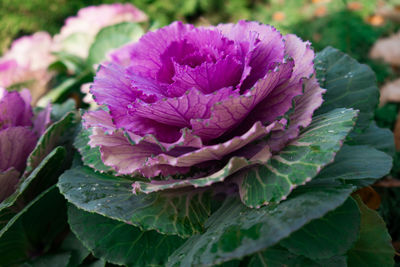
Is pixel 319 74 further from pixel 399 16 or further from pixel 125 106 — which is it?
pixel 399 16

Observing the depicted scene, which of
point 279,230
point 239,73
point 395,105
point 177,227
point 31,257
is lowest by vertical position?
point 31,257

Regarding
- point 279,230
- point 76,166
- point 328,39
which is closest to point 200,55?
point 279,230

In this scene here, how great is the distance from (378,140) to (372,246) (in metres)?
0.37

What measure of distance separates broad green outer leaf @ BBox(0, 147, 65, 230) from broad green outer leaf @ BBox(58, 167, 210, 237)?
82 millimetres

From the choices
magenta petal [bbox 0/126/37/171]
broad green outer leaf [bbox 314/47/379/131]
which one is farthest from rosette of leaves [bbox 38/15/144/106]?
broad green outer leaf [bbox 314/47/379/131]

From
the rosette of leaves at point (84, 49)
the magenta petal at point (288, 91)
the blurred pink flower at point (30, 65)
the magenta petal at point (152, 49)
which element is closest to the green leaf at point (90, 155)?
the magenta petal at point (152, 49)

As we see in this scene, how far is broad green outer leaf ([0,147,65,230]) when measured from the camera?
85 cm

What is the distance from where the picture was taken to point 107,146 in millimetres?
748

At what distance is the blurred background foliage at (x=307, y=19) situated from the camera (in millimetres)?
1586

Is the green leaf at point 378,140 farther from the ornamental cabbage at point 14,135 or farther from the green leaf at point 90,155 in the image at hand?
the ornamental cabbage at point 14,135

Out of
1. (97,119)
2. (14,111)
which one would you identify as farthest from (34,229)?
(97,119)

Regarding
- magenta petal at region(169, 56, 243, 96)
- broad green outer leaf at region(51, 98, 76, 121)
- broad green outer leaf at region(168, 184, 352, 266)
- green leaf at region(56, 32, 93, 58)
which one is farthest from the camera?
green leaf at region(56, 32, 93, 58)

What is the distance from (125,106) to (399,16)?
2.51 metres

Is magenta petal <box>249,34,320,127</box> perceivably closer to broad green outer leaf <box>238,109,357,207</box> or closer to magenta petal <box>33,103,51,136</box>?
broad green outer leaf <box>238,109,357,207</box>
